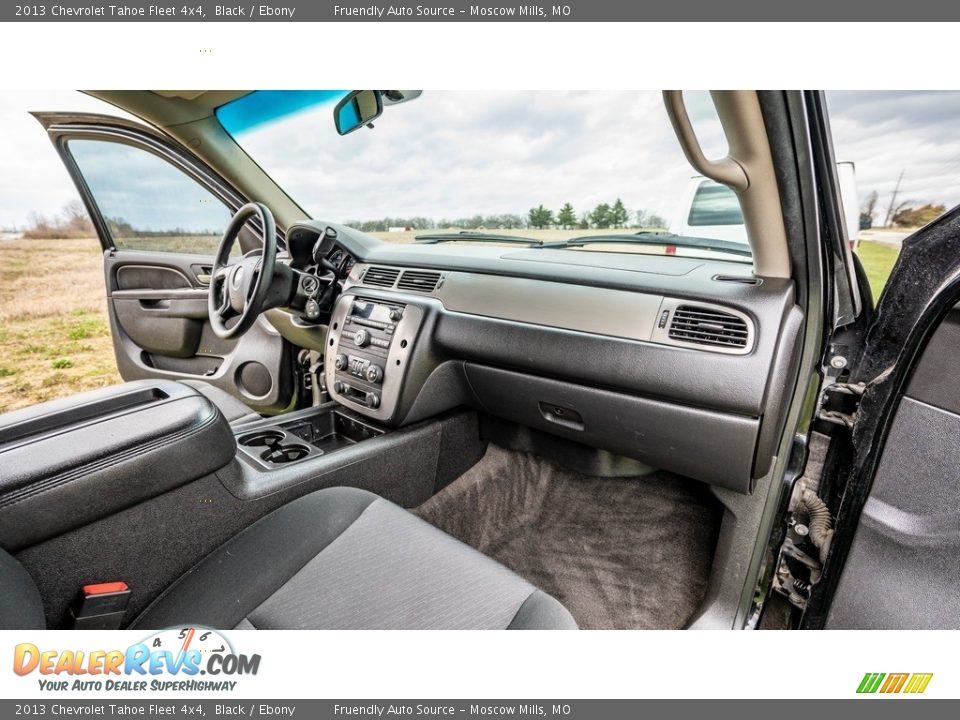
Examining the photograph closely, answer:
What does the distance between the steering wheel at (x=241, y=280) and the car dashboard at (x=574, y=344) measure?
0.28 metres

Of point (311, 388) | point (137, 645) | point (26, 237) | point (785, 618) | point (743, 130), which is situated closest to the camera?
point (137, 645)

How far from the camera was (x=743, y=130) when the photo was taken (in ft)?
3.10

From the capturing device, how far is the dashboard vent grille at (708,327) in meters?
1.18

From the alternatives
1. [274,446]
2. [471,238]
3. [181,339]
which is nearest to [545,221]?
[471,238]

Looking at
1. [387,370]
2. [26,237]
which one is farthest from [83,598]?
[26,237]

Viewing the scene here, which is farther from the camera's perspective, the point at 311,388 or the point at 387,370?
the point at 311,388

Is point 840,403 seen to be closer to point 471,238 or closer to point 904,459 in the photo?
point 904,459

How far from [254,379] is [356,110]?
136 centimetres

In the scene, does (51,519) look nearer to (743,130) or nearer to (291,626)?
(291,626)

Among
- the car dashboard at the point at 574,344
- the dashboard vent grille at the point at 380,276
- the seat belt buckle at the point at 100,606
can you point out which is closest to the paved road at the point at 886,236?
the car dashboard at the point at 574,344

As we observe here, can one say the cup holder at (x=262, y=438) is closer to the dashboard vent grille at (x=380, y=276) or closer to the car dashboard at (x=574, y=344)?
the car dashboard at (x=574, y=344)

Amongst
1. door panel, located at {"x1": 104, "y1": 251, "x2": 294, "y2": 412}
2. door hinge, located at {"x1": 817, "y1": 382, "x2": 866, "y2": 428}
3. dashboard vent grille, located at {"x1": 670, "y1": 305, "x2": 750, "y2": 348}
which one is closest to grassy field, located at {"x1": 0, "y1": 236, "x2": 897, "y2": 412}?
dashboard vent grille, located at {"x1": 670, "y1": 305, "x2": 750, "y2": 348}

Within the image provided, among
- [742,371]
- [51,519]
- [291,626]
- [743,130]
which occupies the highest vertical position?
[743,130]

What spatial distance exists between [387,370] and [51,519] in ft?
3.08
